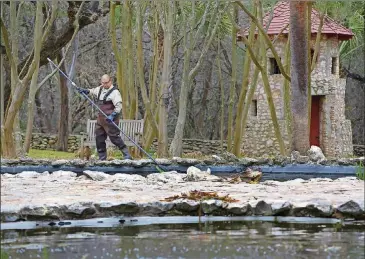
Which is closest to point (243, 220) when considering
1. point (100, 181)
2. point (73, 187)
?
point (73, 187)

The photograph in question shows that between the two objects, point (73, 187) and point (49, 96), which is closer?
point (73, 187)

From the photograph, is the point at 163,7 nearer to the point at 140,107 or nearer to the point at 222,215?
the point at 222,215

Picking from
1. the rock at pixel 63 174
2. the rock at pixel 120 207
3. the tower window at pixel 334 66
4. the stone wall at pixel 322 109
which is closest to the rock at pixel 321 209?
the rock at pixel 120 207

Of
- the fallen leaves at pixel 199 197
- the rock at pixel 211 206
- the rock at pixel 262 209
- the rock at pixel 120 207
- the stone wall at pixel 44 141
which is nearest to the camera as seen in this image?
the rock at pixel 120 207

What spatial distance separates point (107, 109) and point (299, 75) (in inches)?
137

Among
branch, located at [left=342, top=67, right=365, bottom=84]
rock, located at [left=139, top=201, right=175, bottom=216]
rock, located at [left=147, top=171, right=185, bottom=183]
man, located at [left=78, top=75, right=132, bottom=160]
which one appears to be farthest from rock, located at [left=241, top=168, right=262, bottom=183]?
branch, located at [left=342, top=67, right=365, bottom=84]

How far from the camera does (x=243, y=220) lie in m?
7.22

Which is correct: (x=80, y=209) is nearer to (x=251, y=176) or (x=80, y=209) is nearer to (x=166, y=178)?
(x=166, y=178)

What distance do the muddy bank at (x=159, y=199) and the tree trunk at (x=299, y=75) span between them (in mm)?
4963

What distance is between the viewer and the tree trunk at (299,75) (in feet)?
50.2

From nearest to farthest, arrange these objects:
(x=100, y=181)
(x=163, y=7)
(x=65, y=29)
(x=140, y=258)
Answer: (x=140, y=258) → (x=100, y=181) → (x=163, y=7) → (x=65, y=29)

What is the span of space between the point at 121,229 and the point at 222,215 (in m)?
1.00

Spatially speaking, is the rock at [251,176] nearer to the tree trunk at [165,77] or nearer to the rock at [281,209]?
the rock at [281,209]

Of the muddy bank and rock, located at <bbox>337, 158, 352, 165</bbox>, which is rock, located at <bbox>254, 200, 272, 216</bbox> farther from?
rock, located at <bbox>337, 158, 352, 165</bbox>
